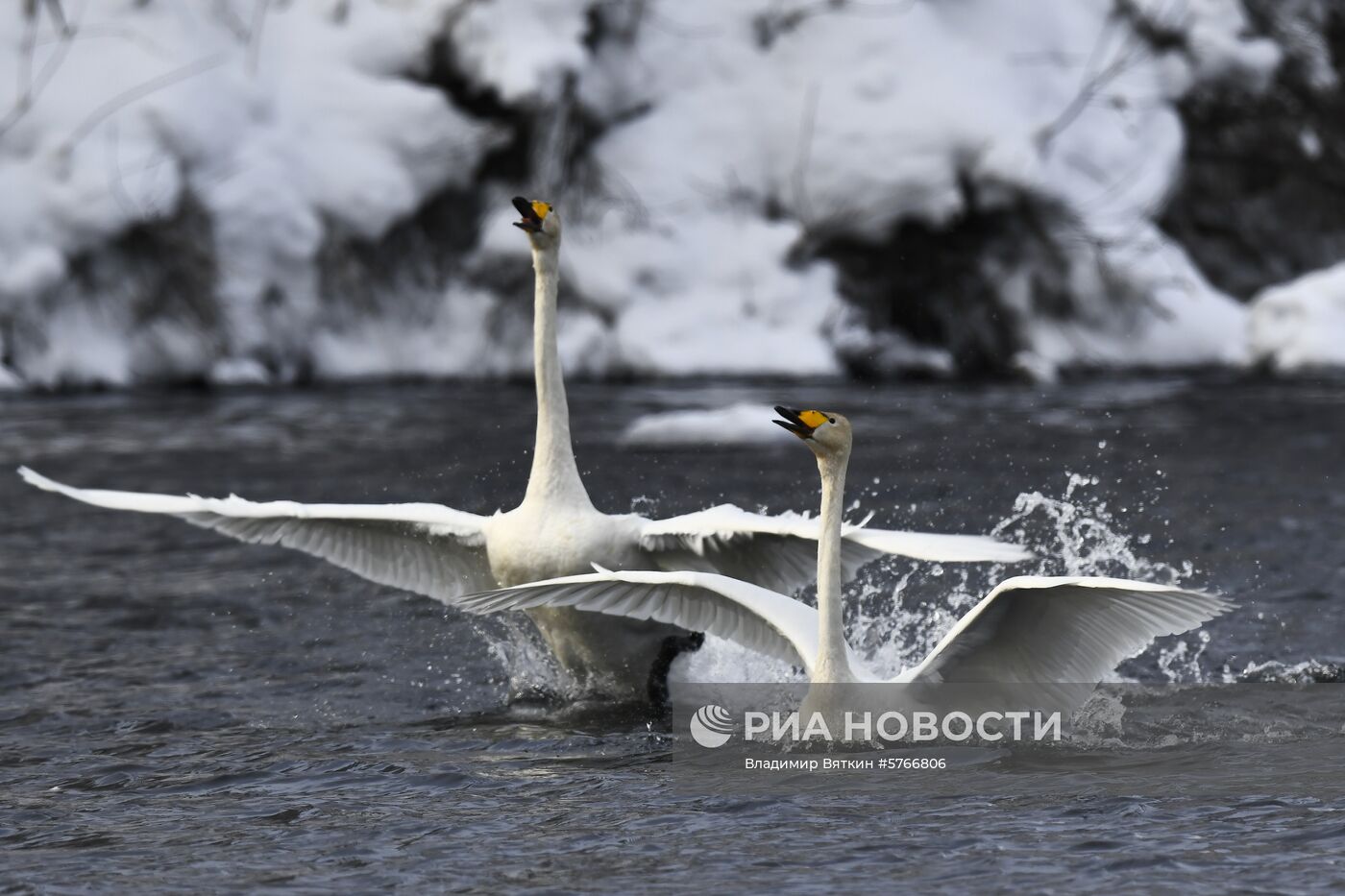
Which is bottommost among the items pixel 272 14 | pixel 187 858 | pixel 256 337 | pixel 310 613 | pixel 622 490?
pixel 187 858

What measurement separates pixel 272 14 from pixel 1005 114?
759 centimetres

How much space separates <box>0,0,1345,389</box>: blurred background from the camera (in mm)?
17766

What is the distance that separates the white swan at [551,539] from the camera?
24.6 feet

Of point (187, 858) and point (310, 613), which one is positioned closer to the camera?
point (187, 858)

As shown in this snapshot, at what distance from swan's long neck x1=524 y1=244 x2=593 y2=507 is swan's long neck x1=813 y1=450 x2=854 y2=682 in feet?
4.03

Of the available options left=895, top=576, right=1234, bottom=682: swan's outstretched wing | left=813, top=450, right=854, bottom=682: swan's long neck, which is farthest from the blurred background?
left=895, top=576, right=1234, bottom=682: swan's outstretched wing

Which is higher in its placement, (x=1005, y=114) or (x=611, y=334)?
(x=1005, y=114)

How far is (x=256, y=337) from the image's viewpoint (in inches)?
720

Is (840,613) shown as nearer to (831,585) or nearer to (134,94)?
(831,585)

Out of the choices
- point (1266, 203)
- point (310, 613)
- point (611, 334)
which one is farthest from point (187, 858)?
point (1266, 203)

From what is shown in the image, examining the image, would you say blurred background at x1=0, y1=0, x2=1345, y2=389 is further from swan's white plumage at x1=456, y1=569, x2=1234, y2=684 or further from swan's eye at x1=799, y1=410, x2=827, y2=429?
swan's eye at x1=799, y1=410, x2=827, y2=429

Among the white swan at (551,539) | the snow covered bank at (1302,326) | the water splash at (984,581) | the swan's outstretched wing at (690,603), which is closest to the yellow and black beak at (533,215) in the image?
the white swan at (551,539)

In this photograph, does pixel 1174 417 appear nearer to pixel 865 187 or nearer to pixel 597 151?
pixel 865 187

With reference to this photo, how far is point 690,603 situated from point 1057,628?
140 cm
